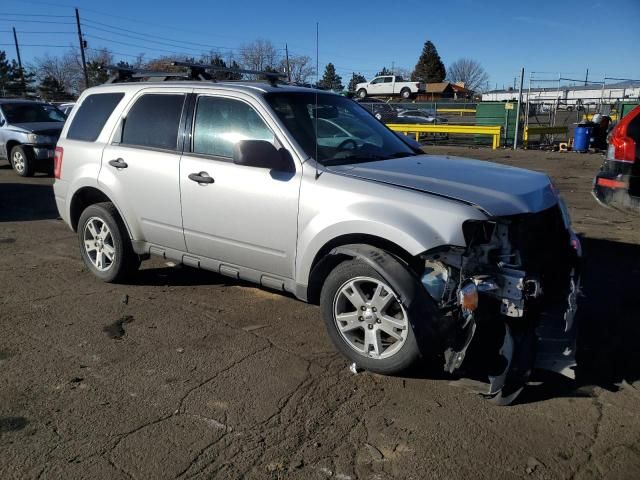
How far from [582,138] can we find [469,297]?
18.0 meters

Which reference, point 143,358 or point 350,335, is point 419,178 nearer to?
point 350,335

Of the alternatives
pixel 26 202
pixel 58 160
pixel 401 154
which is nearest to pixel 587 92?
pixel 26 202

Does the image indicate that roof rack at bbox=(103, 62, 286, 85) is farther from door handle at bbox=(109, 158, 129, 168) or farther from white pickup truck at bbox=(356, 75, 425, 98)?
white pickup truck at bbox=(356, 75, 425, 98)

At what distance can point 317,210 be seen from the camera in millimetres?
3855

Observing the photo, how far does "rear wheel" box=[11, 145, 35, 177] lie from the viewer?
12969 mm

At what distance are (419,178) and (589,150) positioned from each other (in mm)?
17866

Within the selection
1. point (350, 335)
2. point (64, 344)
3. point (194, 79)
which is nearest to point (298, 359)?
point (350, 335)

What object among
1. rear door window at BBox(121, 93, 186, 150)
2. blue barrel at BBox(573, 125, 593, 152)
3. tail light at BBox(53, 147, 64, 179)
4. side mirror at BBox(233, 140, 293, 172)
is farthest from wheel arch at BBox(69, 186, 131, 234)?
blue barrel at BBox(573, 125, 593, 152)

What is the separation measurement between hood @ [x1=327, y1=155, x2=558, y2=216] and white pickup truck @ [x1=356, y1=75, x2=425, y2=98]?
48.9 metres

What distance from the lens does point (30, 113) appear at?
13.9 m

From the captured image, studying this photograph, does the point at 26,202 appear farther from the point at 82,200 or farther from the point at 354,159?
the point at 354,159

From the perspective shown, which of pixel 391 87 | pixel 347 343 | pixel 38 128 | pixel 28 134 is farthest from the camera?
pixel 391 87

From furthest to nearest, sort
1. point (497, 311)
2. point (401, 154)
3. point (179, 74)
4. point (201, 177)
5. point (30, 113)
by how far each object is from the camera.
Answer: point (30, 113) → point (179, 74) → point (401, 154) → point (201, 177) → point (497, 311)

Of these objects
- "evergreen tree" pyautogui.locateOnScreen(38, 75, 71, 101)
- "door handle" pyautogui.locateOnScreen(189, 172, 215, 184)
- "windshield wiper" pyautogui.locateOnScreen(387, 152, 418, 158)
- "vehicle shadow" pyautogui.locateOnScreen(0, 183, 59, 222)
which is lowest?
"vehicle shadow" pyautogui.locateOnScreen(0, 183, 59, 222)
